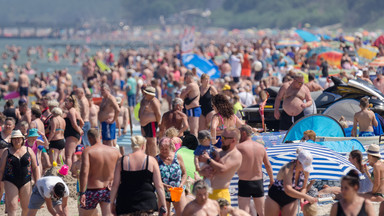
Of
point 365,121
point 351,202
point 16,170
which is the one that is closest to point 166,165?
point 16,170

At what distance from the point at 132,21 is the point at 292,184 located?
148m

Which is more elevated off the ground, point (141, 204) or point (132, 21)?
point (132, 21)

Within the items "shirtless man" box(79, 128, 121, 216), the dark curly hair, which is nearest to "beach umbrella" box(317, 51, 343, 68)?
the dark curly hair

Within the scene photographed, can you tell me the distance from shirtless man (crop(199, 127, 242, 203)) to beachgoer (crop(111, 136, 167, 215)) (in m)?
0.64

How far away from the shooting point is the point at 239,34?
105 metres

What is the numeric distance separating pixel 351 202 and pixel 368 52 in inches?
792

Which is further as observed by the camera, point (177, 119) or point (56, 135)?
point (56, 135)

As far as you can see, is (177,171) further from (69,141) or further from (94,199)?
(69,141)

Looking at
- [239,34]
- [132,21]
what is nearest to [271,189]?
[239,34]

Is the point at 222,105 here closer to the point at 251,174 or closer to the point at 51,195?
the point at 251,174

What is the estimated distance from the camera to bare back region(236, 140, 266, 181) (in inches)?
265

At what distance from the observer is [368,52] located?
79.9 ft

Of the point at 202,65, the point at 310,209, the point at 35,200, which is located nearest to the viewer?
the point at 310,209

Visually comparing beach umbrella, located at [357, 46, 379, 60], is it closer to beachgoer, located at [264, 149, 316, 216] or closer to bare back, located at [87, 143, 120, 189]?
beachgoer, located at [264, 149, 316, 216]
